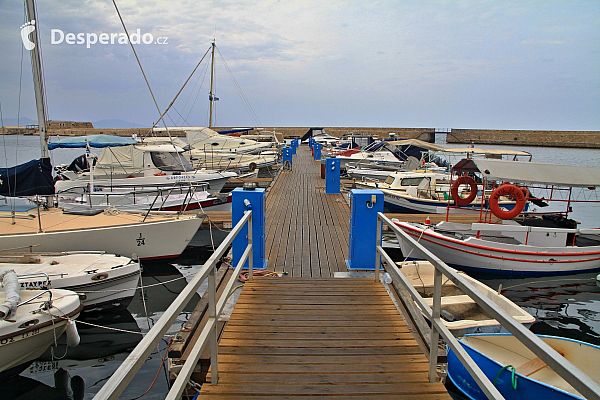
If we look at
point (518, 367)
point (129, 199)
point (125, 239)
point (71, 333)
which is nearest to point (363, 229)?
point (518, 367)

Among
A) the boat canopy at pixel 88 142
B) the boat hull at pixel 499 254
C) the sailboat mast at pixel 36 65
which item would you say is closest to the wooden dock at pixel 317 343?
the boat hull at pixel 499 254

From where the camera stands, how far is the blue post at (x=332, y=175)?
43.7 ft

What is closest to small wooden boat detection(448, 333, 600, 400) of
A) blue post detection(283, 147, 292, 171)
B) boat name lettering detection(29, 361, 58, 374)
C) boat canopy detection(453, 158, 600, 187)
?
boat canopy detection(453, 158, 600, 187)

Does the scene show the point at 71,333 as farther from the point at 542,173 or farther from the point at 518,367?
the point at 542,173

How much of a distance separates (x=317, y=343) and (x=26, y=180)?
28.7 ft

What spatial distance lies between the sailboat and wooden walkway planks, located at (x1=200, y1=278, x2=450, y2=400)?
16.6 ft

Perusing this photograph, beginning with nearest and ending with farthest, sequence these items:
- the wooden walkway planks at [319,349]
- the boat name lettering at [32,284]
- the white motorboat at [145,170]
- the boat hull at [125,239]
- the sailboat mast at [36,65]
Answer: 1. the wooden walkway planks at [319,349]
2. the boat name lettering at [32,284]
3. the boat hull at [125,239]
4. the sailboat mast at [36,65]
5. the white motorboat at [145,170]

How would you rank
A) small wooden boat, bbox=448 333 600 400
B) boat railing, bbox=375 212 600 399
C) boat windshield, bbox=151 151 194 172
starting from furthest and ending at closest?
boat windshield, bbox=151 151 194 172, small wooden boat, bbox=448 333 600 400, boat railing, bbox=375 212 600 399

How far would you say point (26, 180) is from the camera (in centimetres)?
923

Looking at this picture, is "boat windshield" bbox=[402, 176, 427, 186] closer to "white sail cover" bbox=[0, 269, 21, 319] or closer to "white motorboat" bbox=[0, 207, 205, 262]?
"white motorboat" bbox=[0, 207, 205, 262]

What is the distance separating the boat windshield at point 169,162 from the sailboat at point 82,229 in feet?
20.4

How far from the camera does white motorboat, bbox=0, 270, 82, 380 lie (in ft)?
16.9

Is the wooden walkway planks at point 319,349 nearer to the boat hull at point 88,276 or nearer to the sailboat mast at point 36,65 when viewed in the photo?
the boat hull at point 88,276

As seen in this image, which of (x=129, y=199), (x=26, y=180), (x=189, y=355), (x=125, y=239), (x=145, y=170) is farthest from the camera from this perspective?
(x=145, y=170)
